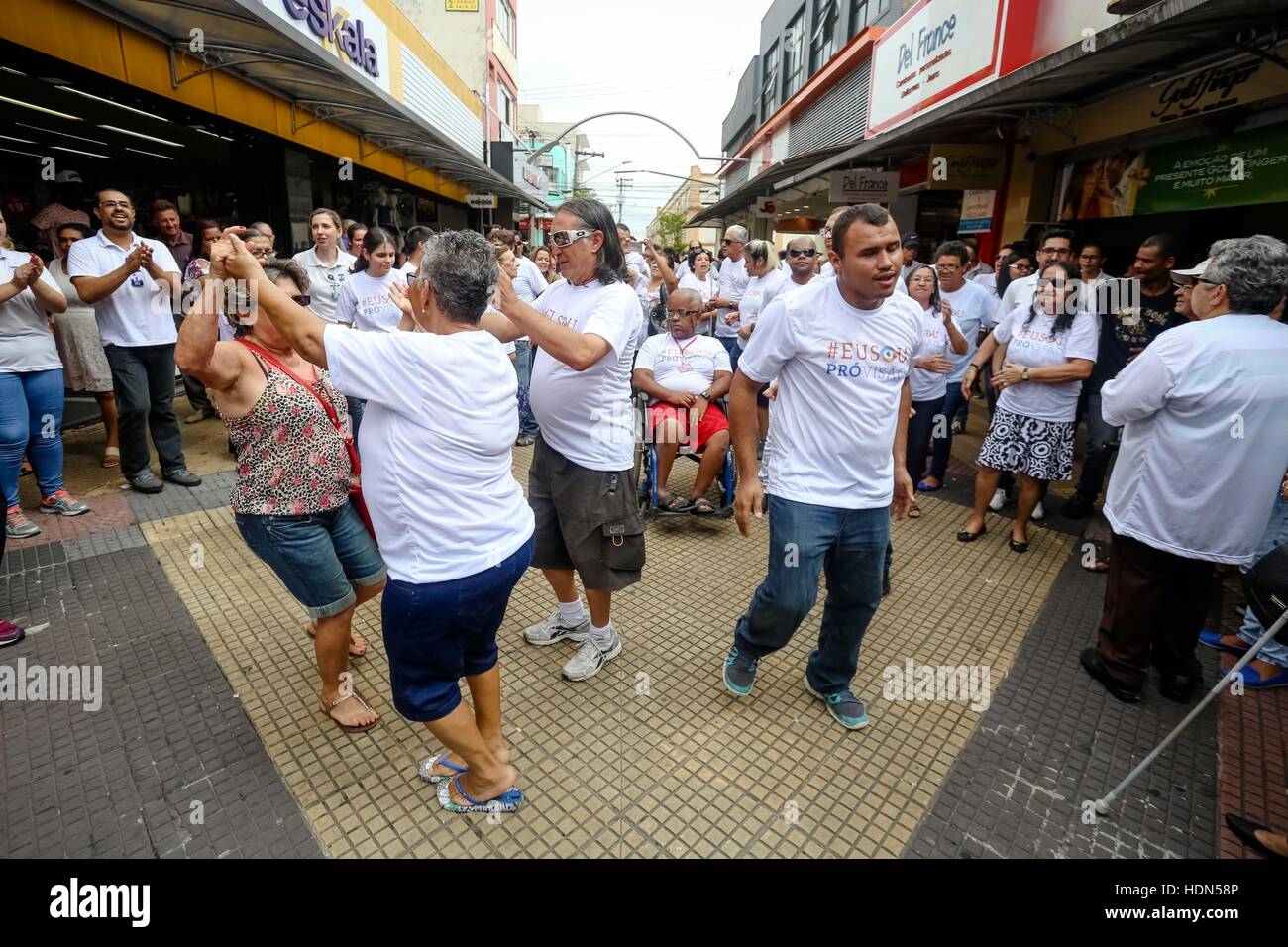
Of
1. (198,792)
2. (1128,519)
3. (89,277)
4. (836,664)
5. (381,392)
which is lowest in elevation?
(198,792)

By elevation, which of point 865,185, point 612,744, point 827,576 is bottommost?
point 612,744

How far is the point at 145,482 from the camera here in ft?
16.1

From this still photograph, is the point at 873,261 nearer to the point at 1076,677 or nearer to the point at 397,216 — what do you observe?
the point at 1076,677

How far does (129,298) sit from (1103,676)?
6380 mm

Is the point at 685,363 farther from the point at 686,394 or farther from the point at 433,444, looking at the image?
the point at 433,444

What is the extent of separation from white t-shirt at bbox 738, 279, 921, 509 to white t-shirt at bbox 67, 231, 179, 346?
4610mm

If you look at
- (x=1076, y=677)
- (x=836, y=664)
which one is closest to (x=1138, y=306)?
(x=1076, y=677)

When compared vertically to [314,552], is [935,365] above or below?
above

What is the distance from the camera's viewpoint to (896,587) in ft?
13.3

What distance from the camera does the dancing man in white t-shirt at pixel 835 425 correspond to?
254 centimetres

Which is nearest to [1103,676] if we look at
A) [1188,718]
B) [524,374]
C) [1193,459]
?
[1188,718]

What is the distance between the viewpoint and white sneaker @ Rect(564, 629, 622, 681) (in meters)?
3.04

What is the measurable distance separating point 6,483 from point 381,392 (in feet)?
12.6
